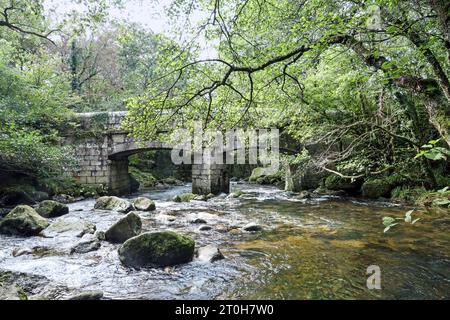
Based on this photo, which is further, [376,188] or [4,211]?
[376,188]

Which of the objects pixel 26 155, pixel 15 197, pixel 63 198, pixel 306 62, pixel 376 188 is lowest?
pixel 63 198

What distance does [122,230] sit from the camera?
4.42 metres

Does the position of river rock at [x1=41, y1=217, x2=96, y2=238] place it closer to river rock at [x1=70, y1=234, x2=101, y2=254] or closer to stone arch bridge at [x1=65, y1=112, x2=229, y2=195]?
river rock at [x1=70, y1=234, x2=101, y2=254]

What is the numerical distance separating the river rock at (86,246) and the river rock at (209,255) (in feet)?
4.97

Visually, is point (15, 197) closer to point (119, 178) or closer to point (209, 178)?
point (119, 178)

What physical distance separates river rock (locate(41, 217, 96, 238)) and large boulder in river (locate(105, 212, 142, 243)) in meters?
0.80

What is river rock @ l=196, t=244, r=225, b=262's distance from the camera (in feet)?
11.8

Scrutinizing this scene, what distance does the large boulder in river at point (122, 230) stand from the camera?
4375 mm

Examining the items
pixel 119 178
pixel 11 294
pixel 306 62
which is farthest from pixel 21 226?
pixel 119 178

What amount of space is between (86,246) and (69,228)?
1.26 meters

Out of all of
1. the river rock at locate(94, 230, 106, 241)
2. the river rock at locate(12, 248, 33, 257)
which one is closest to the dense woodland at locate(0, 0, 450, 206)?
the river rock at locate(94, 230, 106, 241)

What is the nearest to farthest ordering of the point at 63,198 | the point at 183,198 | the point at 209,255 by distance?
the point at 209,255 → the point at 183,198 → the point at 63,198

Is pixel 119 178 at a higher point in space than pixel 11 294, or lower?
higher
